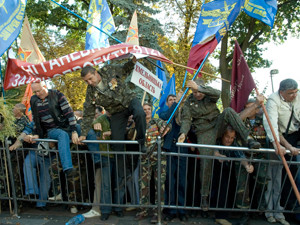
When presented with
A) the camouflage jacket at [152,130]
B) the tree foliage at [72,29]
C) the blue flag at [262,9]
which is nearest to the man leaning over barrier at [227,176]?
the camouflage jacket at [152,130]

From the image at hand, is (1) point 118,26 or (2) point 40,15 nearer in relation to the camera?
(1) point 118,26

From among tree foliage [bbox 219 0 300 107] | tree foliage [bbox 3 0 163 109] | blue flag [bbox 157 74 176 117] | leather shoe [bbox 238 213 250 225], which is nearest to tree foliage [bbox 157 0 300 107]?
tree foliage [bbox 219 0 300 107]

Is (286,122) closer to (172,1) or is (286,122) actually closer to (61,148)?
(61,148)

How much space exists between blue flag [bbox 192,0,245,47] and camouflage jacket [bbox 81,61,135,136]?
1634mm

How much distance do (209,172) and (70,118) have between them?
8.09 feet

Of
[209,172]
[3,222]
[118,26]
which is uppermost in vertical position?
[118,26]

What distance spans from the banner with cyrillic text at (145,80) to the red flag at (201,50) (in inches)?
36.0

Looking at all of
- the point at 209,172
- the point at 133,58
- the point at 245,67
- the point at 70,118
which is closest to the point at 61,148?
the point at 70,118

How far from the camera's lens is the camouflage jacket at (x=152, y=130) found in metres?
4.59

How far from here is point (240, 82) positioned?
15.2ft

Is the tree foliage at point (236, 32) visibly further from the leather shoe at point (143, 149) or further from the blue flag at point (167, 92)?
the leather shoe at point (143, 149)

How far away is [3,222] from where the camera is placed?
14.7 feet

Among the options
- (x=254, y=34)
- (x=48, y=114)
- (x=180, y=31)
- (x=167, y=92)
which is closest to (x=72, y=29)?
(x=180, y=31)

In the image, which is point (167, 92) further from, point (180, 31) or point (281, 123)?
point (180, 31)
